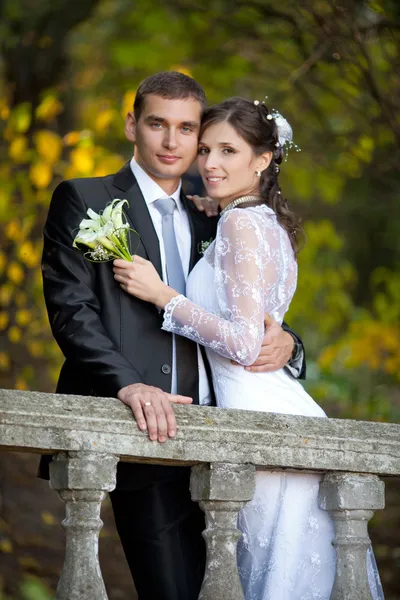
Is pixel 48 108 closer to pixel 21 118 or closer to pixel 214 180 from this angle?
pixel 21 118

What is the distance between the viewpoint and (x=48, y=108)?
789 centimetres

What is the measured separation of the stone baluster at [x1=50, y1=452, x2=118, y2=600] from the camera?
2.98 m

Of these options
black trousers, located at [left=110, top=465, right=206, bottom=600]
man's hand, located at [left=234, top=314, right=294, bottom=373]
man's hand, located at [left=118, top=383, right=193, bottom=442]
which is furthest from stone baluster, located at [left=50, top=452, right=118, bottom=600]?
man's hand, located at [left=234, top=314, right=294, bottom=373]

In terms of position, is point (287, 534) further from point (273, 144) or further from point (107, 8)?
point (107, 8)

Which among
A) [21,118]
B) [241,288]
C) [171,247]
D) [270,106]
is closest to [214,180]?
[171,247]

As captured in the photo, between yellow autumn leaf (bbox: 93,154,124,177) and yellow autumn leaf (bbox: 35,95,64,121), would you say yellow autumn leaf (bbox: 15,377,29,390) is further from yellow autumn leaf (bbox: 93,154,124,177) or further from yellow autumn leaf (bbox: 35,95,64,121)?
yellow autumn leaf (bbox: 35,95,64,121)

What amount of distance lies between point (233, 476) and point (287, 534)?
0.47 metres

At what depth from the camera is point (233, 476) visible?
325 centimetres

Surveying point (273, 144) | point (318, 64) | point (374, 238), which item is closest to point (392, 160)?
point (318, 64)

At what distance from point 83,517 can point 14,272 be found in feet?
17.2

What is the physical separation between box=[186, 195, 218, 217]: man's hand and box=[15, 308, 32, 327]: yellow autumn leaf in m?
4.01

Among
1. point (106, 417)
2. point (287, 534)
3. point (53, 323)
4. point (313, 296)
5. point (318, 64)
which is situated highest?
point (318, 64)

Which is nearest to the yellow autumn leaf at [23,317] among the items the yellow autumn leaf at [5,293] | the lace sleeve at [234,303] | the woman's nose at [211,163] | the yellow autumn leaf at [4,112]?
the yellow autumn leaf at [5,293]

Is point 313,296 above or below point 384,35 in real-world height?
below
